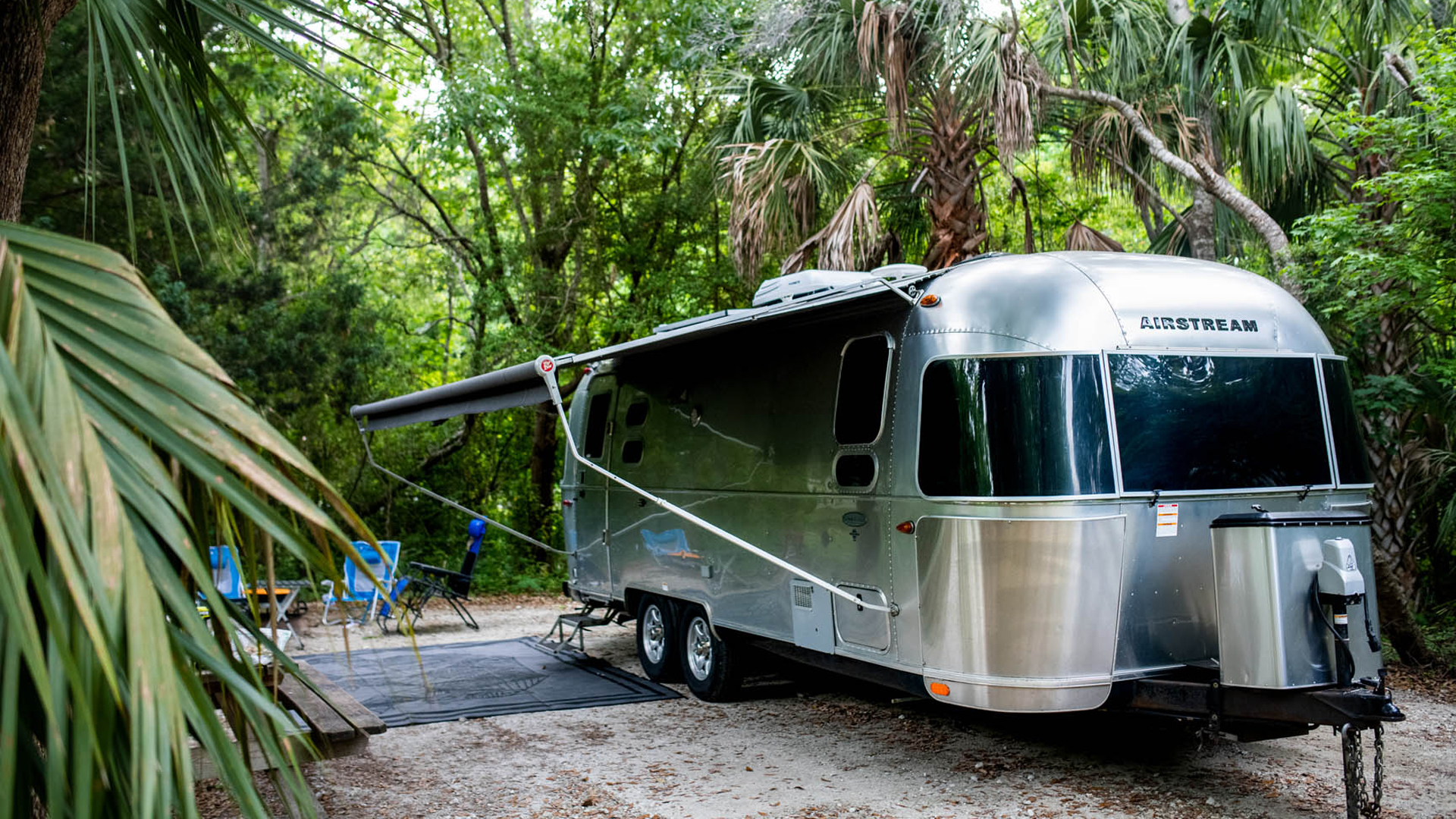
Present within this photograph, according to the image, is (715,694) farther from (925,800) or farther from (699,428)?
(925,800)

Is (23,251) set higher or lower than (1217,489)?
higher

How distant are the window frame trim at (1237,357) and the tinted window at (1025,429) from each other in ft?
0.20

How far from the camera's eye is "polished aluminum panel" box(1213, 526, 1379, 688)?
15.7ft

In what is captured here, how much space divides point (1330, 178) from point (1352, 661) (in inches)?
278

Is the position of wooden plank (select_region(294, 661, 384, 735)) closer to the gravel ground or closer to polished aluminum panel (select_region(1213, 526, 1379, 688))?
the gravel ground

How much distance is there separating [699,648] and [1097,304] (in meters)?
4.04

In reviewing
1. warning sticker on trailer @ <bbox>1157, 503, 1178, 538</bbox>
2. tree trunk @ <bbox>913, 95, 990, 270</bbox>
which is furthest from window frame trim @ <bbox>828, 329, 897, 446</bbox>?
tree trunk @ <bbox>913, 95, 990, 270</bbox>

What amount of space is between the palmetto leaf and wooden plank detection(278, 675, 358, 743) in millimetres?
2983

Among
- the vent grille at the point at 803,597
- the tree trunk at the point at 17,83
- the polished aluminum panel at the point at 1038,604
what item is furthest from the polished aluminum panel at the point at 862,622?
the tree trunk at the point at 17,83

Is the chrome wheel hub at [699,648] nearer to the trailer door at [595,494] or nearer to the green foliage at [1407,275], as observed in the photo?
the trailer door at [595,494]

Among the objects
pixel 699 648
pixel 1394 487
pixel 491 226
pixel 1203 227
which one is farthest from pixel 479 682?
pixel 491 226

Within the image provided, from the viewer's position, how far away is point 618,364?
9414mm

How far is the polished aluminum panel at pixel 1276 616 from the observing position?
4.79 m

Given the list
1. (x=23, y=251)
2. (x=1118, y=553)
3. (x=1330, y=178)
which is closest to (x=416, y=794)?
(x=1118, y=553)
